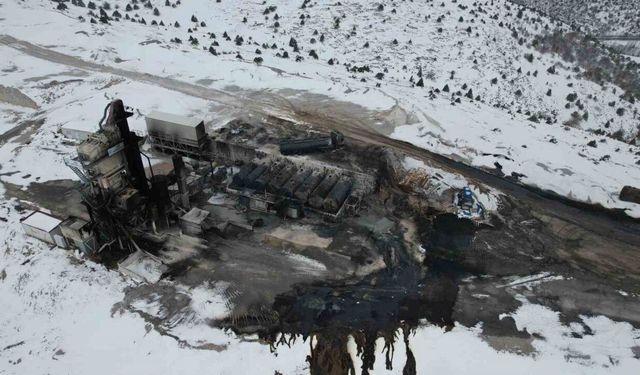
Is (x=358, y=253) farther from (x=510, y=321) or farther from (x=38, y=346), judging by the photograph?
(x=38, y=346)

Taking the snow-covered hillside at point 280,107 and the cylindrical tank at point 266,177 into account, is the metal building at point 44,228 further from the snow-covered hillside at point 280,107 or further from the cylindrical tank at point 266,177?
the cylindrical tank at point 266,177

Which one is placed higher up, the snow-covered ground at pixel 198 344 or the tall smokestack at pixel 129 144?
the tall smokestack at pixel 129 144

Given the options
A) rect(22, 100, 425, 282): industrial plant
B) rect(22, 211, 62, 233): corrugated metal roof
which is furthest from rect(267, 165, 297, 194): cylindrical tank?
rect(22, 211, 62, 233): corrugated metal roof

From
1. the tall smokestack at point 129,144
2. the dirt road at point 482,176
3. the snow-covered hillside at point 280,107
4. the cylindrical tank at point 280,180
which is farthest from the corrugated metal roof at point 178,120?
the dirt road at point 482,176

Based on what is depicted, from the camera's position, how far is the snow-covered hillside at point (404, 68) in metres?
36.1

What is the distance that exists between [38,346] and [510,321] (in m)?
22.4

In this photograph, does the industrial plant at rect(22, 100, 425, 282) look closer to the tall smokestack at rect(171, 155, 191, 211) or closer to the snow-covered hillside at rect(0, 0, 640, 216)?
the tall smokestack at rect(171, 155, 191, 211)

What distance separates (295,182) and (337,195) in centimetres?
291

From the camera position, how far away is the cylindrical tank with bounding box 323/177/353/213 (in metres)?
26.8

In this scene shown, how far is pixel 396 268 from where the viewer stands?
79.2 ft

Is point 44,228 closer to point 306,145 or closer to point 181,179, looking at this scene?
point 181,179

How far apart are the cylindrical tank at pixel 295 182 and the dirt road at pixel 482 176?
27.4 feet

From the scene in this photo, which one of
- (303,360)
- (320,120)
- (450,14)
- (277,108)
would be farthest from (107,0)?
(303,360)

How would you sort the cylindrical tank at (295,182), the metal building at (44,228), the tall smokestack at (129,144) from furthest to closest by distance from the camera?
the cylindrical tank at (295,182) < the metal building at (44,228) < the tall smokestack at (129,144)
